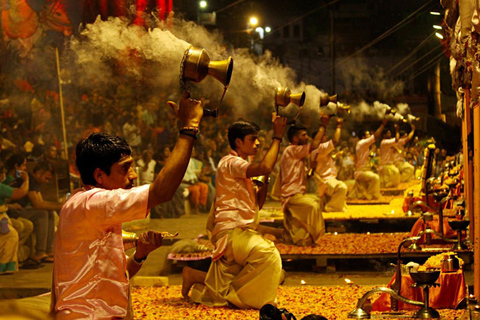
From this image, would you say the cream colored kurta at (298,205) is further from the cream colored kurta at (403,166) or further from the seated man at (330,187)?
the cream colored kurta at (403,166)

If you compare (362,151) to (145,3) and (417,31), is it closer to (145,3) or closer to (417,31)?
(417,31)

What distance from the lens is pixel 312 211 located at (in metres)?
10.6

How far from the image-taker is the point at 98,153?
3.37 meters

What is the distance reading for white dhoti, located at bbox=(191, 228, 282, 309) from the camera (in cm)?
655

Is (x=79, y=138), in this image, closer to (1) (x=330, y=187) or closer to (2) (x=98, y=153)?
(1) (x=330, y=187)

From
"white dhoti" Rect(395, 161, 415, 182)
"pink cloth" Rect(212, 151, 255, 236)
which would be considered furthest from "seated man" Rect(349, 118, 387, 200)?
"pink cloth" Rect(212, 151, 255, 236)

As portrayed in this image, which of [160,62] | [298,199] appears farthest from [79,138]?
[298,199]

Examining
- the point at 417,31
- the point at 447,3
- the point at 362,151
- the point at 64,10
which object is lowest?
the point at 362,151

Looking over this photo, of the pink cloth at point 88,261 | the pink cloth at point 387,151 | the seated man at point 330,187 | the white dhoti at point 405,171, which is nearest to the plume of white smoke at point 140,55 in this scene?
the seated man at point 330,187

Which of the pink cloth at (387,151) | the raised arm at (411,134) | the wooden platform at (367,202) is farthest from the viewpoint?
the pink cloth at (387,151)

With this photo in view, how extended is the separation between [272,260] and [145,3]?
5.16 meters

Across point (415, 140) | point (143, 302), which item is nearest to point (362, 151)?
point (415, 140)

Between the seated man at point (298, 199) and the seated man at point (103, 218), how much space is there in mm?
7271

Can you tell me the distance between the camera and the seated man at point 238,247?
656 cm
